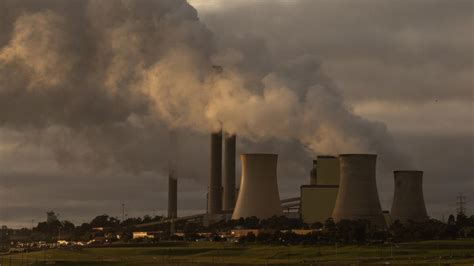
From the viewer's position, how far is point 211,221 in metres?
169

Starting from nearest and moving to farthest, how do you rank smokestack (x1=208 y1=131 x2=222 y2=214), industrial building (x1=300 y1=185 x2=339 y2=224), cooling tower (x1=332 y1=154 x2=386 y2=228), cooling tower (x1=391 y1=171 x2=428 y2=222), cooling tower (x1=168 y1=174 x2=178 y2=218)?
1. cooling tower (x1=332 y1=154 x2=386 y2=228)
2. cooling tower (x1=391 y1=171 x2=428 y2=222)
3. industrial building (x1=300 y1=185 x2=339 y2=224)
4. smokestack (x1=208 y1=131 x2=222 y2=214)
5. cooling tower (x1=168 y1=174 x2=178 y2=218)

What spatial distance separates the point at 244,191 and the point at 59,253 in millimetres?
23750

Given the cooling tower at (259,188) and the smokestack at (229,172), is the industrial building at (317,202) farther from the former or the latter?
the smokestack at (229,172)

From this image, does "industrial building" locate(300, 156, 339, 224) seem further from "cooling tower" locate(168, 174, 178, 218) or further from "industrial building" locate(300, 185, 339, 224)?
"cooling tower" locate(168, 174, 178, 218)

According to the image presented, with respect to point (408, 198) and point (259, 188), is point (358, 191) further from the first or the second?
point (259, 188)

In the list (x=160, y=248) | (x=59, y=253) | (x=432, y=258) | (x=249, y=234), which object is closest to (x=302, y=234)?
(x=249, y=234)

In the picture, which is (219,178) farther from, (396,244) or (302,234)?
(396,244)

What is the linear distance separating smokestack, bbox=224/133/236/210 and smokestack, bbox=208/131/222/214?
1.13m

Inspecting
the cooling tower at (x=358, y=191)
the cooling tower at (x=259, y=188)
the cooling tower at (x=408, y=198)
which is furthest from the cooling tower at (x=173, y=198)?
the cooling tower at (x=358, y=191)

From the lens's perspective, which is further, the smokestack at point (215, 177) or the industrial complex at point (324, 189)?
the smokestack at point (215, 177)

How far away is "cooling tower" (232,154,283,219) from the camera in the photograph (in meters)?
131

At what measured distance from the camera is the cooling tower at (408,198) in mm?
130250

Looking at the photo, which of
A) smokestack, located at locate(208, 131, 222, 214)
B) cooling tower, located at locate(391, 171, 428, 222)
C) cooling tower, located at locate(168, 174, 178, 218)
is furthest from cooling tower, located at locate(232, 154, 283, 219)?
cooling tower, located at locate(168, 174, 178, 218)

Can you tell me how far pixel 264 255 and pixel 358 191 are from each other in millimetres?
17657
